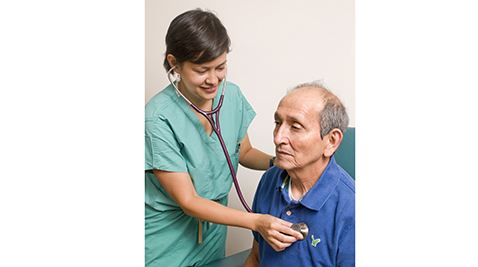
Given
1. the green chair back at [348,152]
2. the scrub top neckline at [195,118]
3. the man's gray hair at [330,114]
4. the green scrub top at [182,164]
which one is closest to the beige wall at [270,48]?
the green chair back at [348,152]

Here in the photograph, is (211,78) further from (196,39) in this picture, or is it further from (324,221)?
(324,221)

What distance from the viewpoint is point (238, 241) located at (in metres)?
2.18

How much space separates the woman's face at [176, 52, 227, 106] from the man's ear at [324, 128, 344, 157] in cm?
38

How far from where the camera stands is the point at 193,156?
118cm

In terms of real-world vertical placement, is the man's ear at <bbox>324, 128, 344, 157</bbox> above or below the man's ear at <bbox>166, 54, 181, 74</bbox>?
below

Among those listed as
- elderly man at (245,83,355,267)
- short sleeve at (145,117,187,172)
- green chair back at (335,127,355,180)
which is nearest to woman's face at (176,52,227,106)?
short sleeve at (145,117,187,172)

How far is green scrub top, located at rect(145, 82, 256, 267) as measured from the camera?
1090 mm

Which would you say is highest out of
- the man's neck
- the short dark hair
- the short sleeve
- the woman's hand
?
the short dark hair

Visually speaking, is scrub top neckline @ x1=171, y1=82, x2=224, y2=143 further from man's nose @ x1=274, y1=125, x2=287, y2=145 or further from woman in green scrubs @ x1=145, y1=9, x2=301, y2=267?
man's nose @ x1=274, y1=125, x2=287, y2=145

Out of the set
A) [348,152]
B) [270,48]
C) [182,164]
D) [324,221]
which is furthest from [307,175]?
[270,48]

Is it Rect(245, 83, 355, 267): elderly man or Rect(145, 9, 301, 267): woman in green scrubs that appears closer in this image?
Rect(245, 83, 355, 267): elderly man

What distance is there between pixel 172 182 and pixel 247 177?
0.99 metres
